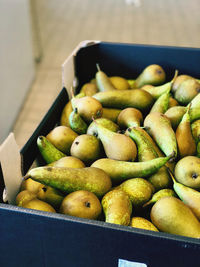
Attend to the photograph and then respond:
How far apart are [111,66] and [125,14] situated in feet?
8.77

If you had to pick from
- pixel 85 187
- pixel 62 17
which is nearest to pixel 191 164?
pixel 85 187

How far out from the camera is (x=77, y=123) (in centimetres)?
96

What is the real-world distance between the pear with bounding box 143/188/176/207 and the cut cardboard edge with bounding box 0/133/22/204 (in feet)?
1.05

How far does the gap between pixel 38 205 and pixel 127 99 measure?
504mm

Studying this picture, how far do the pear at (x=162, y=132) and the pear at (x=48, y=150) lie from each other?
0.26 metres

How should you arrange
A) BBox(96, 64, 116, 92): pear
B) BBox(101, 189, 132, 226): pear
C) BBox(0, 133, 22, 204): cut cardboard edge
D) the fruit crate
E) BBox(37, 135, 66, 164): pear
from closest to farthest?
the fruit crate
BBox(101, 189, 132, 226): pear
BBox(0, 133, 22, 204): cut cardboard edge
BBox(37, 135, 66, 164): pear
BBox(96, 64, 116, 92): pear

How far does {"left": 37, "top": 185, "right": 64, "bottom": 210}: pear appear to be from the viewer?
0.73 metres

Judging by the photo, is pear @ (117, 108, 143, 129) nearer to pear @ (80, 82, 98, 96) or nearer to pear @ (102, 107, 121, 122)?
pear @ (102, 107, 121, 122)

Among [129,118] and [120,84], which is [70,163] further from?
[120,84]

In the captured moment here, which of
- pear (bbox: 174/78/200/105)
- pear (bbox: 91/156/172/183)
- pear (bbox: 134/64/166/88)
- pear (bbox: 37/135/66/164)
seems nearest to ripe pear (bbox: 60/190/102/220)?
pear (bbox: 91/156/172/183)

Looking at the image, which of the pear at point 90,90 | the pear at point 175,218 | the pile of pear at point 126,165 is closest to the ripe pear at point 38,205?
the pile of pear at point 126,165

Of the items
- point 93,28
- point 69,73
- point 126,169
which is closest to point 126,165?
point 126,169

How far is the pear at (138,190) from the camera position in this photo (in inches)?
28.6

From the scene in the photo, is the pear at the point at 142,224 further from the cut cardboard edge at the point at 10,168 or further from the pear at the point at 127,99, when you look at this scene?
the pear at the point at 127,99
